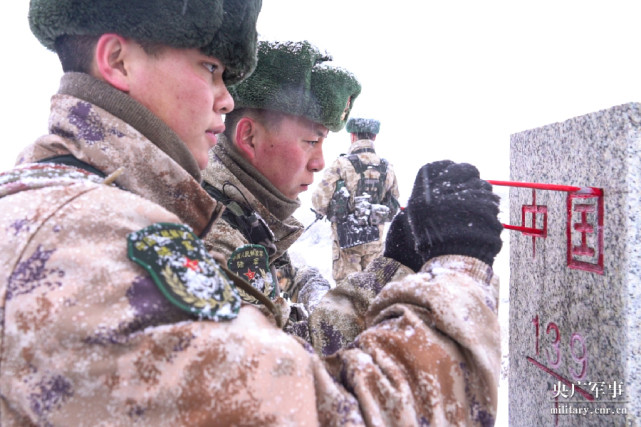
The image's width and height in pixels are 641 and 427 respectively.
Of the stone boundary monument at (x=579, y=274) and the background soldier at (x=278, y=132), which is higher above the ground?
the background soldier at (x=278, y=132)

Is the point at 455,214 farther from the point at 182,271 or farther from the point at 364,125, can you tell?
the point at 364,125

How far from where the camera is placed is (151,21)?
96cm

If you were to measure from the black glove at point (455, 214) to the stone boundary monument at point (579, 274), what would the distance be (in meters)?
0.35

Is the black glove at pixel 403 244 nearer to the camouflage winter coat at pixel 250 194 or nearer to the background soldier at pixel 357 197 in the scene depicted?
the camouflage winter coat at pixel 250 194

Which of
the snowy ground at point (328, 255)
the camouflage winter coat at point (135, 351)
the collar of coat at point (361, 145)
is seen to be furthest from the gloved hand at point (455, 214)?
the collar of coat at point (361, 145)

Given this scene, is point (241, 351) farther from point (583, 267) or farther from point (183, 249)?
point (583, 267)

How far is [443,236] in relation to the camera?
1.13 metres

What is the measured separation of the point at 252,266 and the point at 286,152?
0.61m

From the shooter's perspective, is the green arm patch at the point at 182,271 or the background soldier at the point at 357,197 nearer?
the green arm patch at the point at 182,271

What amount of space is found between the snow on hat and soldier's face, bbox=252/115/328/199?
4466 mm

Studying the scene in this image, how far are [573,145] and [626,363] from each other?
0.69 meters

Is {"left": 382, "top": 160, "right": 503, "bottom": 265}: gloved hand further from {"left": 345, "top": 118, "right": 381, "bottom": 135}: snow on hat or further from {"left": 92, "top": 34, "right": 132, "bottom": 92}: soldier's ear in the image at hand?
{"left": 345, "top": 118, "right": 381, "bottom": 135}: snow on hat

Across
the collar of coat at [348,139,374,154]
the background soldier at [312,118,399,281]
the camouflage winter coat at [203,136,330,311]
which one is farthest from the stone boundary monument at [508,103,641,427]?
the collar of coat at [348,139,374,154]

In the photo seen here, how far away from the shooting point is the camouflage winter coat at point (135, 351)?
2.06ft
